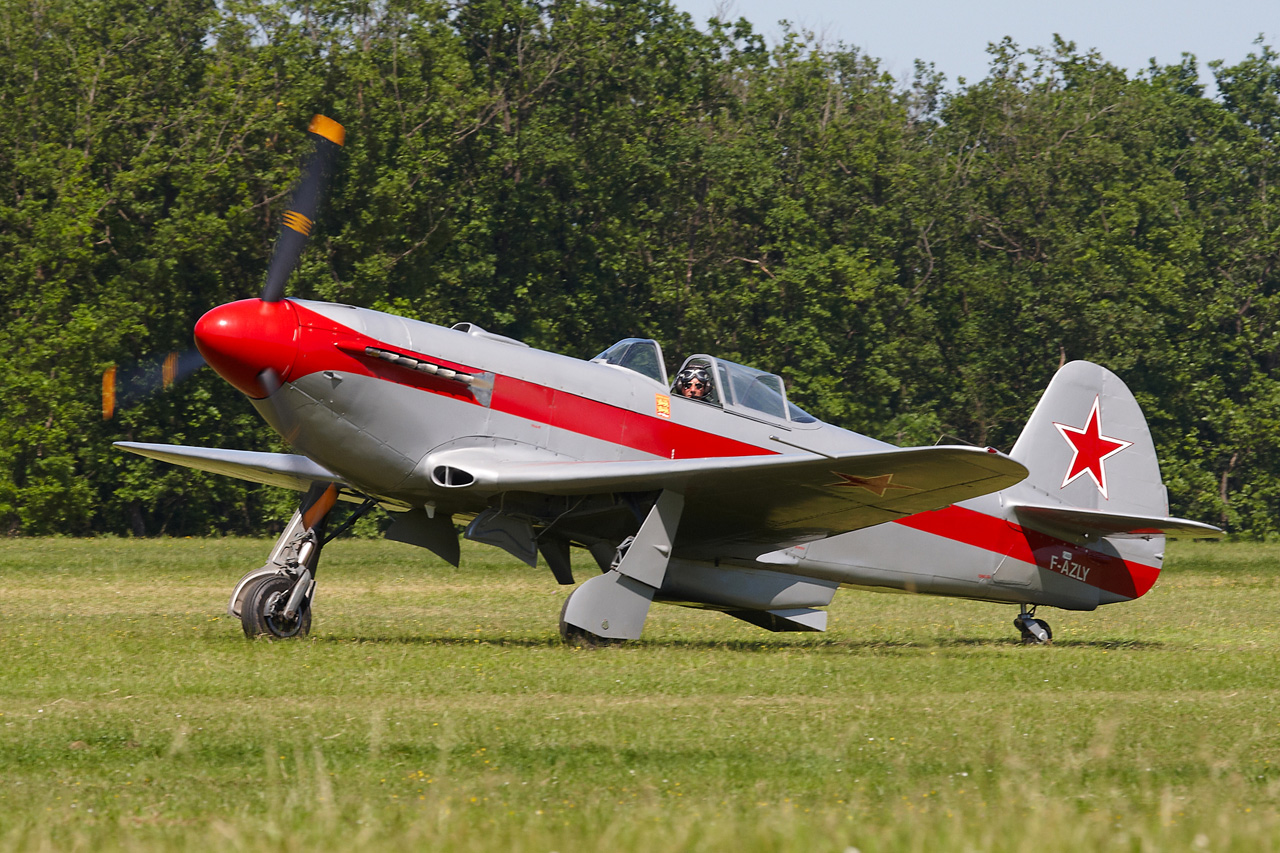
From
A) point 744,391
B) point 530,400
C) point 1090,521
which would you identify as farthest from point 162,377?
point 1090,521

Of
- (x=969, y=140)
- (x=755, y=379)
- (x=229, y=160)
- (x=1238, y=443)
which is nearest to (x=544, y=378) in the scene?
(x=755, y=379)

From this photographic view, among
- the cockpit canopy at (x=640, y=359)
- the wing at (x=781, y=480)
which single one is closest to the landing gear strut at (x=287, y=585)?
the wing at (x=781, y=480)

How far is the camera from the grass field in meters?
4.53

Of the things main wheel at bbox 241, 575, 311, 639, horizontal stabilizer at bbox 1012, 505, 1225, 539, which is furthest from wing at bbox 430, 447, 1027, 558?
horizontal stabilizer at bbox 1012, 505, 1225, 539

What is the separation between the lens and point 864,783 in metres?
5.62

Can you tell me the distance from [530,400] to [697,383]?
5.05 feet

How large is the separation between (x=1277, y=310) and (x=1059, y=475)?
37638 mm

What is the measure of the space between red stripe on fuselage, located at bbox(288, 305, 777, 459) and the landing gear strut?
4.85ft

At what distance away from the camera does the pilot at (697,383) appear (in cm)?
1177

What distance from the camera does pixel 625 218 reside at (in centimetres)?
4362

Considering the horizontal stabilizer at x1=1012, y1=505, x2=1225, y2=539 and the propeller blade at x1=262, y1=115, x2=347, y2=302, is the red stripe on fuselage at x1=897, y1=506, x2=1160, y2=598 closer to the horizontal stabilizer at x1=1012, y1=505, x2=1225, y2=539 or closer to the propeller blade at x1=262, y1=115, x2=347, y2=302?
the horizontal stabilizer at x1=1012, y1=505, x2=1225, y2=539

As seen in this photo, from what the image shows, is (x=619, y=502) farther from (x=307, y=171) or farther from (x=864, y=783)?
(x=864, y=783)

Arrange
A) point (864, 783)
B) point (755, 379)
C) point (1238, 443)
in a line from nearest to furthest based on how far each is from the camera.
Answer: point (864, 783) < point (755, 379) < point (1238, 443)

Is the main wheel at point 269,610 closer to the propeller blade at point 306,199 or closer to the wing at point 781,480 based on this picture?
the wing at point 781,480
